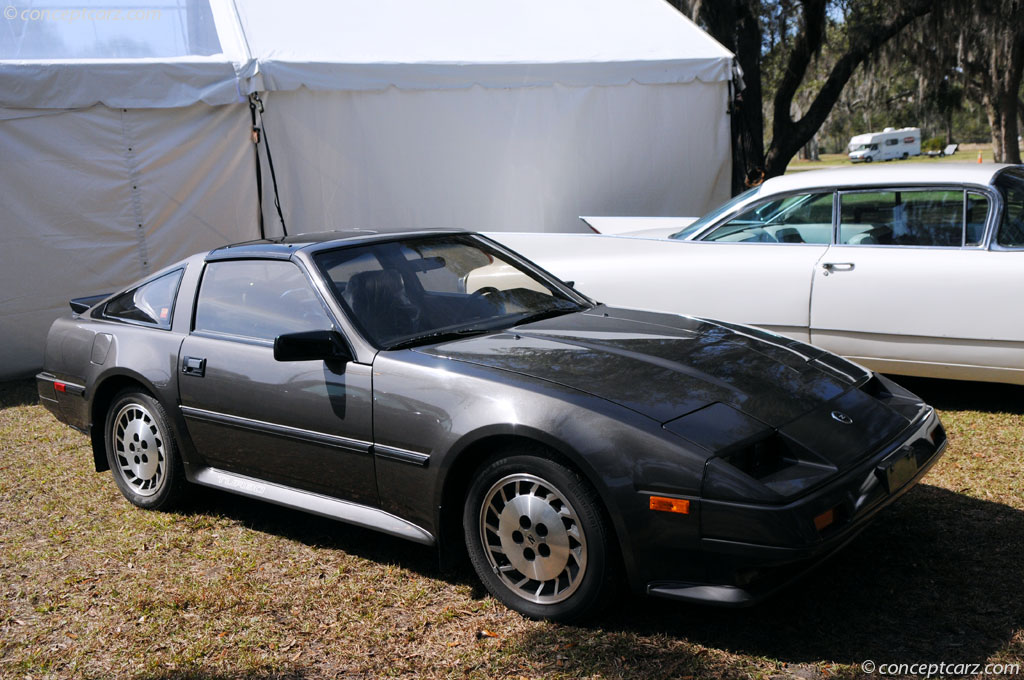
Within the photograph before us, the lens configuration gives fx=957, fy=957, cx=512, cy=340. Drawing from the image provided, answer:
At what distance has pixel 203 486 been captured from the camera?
4426 mm

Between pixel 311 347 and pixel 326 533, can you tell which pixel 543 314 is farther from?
pixel 326 533

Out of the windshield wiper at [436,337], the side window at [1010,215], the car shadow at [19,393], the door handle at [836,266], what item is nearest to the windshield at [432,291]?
the windshield wiper at [436,337]

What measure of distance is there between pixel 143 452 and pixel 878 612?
3.37m

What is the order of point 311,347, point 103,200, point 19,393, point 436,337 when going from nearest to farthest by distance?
point 311,347
point 436,337
point 19,393
point 103,200

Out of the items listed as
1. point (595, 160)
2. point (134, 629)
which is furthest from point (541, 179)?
point (134, 629)

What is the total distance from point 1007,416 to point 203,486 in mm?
4252

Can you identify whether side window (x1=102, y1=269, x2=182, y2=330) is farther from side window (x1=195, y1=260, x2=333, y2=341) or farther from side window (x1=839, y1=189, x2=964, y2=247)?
side window (x1=839, y1=189, x2=964, y2=247)

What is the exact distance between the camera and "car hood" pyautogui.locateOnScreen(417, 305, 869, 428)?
3.27 meters

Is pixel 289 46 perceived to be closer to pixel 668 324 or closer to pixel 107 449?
pixel 107 449

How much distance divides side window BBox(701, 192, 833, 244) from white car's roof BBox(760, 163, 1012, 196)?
89 mm

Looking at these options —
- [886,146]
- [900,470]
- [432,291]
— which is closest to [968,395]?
[900,470]

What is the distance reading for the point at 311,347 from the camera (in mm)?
3660

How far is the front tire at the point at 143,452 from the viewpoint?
4.50m

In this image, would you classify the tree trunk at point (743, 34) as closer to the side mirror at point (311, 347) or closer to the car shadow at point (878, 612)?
the car shadow at point (878, 612)
